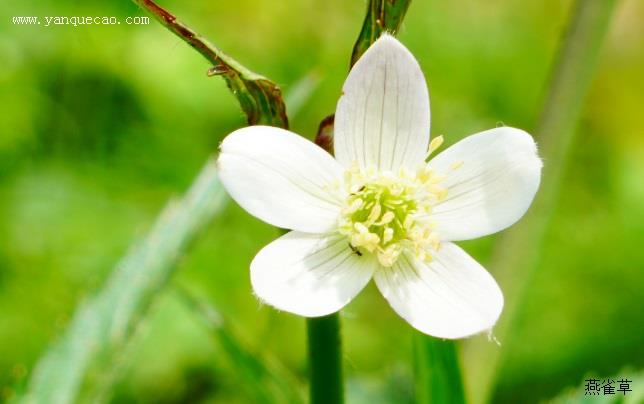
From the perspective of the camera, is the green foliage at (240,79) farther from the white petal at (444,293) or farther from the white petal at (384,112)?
the white petal at (444,293)

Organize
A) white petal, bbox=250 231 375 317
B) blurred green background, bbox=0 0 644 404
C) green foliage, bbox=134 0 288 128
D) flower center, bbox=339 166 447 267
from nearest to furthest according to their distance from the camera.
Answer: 1. green foliage, bbox=134 0 288 128
2. white petal, bbox=250 231 375 317
3. flower center, bbox=339 166 447 267
4. blurred green background, bbox=0 0 644 404

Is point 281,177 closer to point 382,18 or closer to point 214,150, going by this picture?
point 382,18

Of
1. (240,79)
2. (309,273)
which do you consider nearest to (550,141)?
(309,273)

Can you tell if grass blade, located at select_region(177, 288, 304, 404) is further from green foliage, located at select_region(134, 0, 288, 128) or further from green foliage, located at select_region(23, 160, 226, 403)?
green foliage, located at select_region(134, 0, 288, 128)

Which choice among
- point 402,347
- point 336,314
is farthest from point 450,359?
point 402,347

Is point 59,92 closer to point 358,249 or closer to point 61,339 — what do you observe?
point 61,339

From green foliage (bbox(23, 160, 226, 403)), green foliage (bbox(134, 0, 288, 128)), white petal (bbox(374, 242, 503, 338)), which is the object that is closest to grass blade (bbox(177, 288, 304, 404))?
green foliage (bbox(23, 160, 226, 403))
